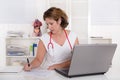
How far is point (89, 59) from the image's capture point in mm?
1499

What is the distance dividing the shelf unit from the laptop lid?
227 cm

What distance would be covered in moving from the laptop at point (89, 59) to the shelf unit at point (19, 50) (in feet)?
7.35

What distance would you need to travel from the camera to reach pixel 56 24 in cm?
210

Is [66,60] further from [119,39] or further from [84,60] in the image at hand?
[119,39]

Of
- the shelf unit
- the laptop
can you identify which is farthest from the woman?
the shelf unit

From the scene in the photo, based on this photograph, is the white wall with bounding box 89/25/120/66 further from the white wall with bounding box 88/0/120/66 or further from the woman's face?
the woman's face

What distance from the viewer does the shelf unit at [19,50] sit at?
12.2ft

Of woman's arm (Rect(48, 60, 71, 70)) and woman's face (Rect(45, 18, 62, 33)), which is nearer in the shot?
woman's arm (Rect(48, 60, 71, 70))

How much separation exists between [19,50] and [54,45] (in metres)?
1.93

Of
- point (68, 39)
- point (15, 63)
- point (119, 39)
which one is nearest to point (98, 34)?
point (119, 39)

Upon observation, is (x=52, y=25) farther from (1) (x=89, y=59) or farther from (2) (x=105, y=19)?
(2) (x=105, y=19)

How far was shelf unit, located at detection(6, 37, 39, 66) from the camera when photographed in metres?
3.72

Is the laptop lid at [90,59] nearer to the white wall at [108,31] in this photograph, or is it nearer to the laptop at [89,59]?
the laptop at [89,59]

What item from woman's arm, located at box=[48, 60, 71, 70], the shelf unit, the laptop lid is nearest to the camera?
the laptop lid
